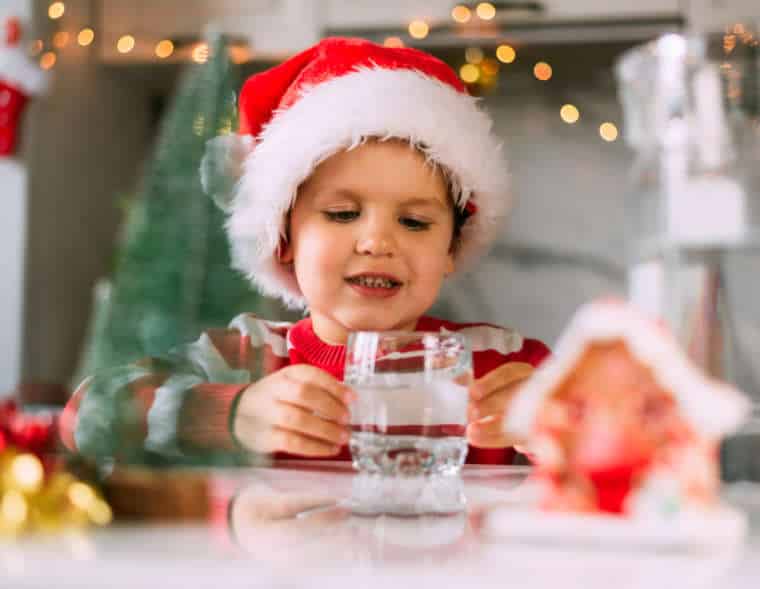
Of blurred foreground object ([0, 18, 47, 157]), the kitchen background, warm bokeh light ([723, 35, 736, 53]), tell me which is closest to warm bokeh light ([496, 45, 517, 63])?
the kitchen background

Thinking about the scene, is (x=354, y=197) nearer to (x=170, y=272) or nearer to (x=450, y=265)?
(x=450, y=265)

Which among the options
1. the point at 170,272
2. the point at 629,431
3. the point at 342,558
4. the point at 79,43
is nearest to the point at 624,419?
the point at 629,431

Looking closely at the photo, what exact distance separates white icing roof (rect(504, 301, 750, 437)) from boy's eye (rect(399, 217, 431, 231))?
0.67 metres

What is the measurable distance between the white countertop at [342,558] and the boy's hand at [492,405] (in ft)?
0.89

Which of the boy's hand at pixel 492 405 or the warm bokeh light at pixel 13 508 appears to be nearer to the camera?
the warm bokeh light at pixel 13 508

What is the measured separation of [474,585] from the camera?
1.11 ft

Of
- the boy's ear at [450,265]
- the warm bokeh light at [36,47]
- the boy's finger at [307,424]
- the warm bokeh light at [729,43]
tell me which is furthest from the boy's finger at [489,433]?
the warm bokeh light at [36,47]

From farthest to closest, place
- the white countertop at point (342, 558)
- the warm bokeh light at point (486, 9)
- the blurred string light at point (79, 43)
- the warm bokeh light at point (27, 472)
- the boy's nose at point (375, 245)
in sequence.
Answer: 1. the blurred string light at point (79, 43)
2. the warm bokeh light at point (486, 9)
3. the boy's nose at point (375, 245)
4. the warm bokeh light at point (27, 472)
5. the white countertop at point (342, 558)

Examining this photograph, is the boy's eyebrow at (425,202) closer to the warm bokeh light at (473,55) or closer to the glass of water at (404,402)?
the glass of water at (404,402)

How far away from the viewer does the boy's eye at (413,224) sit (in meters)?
1.10

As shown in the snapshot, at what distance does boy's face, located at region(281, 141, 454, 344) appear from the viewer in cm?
108

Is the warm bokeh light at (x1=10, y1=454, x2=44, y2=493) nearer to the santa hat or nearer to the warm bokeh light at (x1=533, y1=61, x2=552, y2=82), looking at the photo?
the santa hat

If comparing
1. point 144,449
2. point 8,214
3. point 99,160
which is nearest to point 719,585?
point 144,449

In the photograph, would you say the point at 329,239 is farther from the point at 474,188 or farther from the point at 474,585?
the point at 474,585
